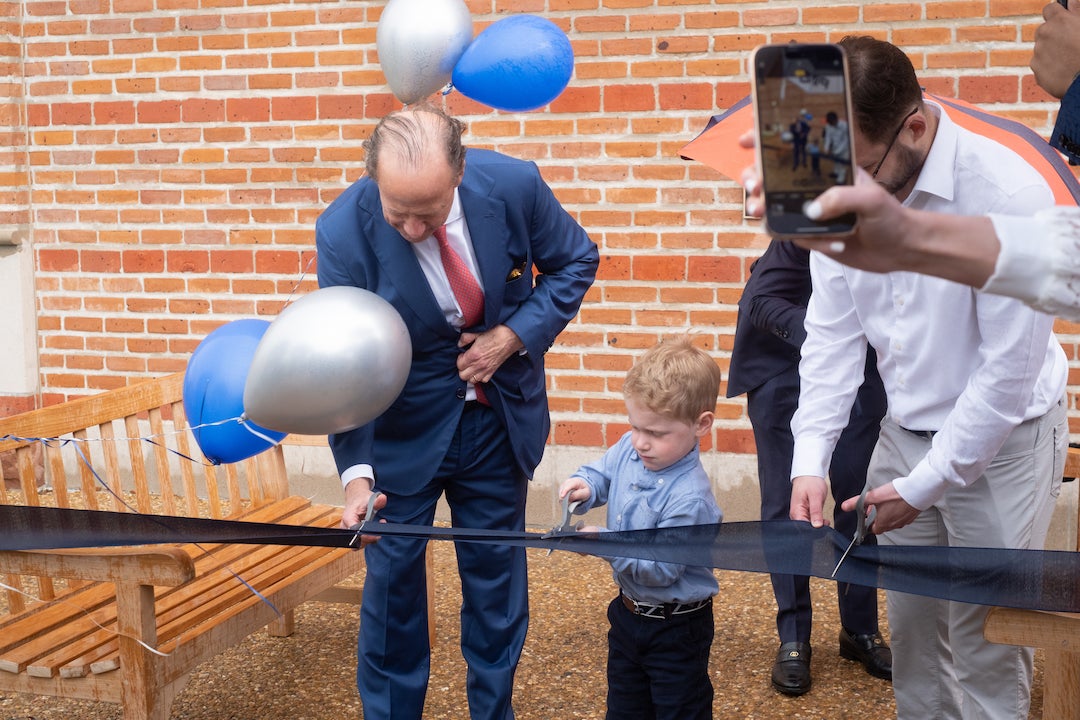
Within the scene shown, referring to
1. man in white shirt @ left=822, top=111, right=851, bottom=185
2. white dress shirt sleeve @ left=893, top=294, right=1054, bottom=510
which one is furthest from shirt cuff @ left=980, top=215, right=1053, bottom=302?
white dress shirt sleeve @ left=893, top=294, right=1054, bottom=510

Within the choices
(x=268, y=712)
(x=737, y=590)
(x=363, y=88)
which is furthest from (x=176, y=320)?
(x=737, y=590)

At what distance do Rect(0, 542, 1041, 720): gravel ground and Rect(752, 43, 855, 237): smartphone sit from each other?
2.77m

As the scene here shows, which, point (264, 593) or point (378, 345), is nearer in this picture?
point (378, 345)

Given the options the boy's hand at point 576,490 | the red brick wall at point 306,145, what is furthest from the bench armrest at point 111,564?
the red brick wall at point 306,145

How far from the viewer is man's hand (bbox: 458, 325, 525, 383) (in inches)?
126

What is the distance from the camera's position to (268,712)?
13.1 feet

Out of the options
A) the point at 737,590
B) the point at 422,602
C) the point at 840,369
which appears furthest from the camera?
the point at 737,590

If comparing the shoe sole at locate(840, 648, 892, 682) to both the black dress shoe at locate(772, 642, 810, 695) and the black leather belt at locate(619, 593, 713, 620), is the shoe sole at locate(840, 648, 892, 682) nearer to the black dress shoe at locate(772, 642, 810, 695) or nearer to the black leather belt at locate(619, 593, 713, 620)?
the black dress shoe at locate(772, 642, 810, 695)

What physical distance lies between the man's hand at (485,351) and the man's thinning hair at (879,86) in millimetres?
→ 1266

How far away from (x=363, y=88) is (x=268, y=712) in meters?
3.17

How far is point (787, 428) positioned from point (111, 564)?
2292mm

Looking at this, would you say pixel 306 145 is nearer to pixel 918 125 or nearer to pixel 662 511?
pixel 662 511

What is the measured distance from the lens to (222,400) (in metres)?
3.27

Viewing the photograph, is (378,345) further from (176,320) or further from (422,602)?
(176,320)
